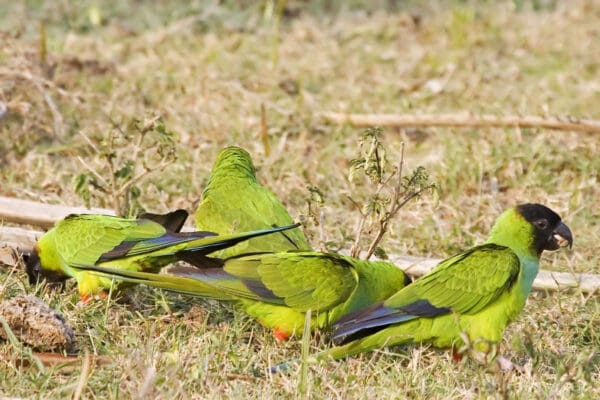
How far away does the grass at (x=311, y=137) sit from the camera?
379 centimetres

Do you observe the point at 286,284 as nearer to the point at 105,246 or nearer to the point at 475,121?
the point at 105,246

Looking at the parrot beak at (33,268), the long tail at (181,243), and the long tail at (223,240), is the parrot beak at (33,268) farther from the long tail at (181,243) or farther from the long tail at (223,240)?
the long tail at (223,240)

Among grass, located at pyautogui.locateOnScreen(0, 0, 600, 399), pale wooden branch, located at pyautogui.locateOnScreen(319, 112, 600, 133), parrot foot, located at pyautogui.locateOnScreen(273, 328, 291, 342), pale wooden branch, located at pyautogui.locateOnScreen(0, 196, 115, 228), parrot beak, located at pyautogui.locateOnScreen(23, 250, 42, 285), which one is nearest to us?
grass, located at pyautogui.locateOnScreen(0, 0, 600, 399)

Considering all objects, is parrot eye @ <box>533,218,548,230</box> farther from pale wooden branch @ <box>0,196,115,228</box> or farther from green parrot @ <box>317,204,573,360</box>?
pale wooden branch @ <box>0,196,115,228</box>

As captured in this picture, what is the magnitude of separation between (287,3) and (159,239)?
17.5ft

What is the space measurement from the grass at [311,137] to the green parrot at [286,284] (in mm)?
118

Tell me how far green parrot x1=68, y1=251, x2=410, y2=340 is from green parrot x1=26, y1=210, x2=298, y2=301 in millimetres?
148

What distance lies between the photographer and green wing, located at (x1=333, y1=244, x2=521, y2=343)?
3.95 meters

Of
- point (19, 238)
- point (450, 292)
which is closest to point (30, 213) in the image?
point (19, 238)

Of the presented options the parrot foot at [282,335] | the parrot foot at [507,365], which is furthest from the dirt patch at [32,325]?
the parrot foot at [507,365]

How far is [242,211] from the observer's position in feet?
15.5

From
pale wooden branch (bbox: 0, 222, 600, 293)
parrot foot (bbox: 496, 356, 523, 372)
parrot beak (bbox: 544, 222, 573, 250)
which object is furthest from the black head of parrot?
parrot foot (bbox: 496, 356, 523, 372)

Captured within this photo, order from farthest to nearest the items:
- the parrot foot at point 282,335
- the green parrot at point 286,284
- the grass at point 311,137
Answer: the parrot foot at point 282,335, the green parrot at point 286,284, the grass at point 311,137

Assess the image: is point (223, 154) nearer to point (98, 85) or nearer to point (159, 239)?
point (159, 239)
